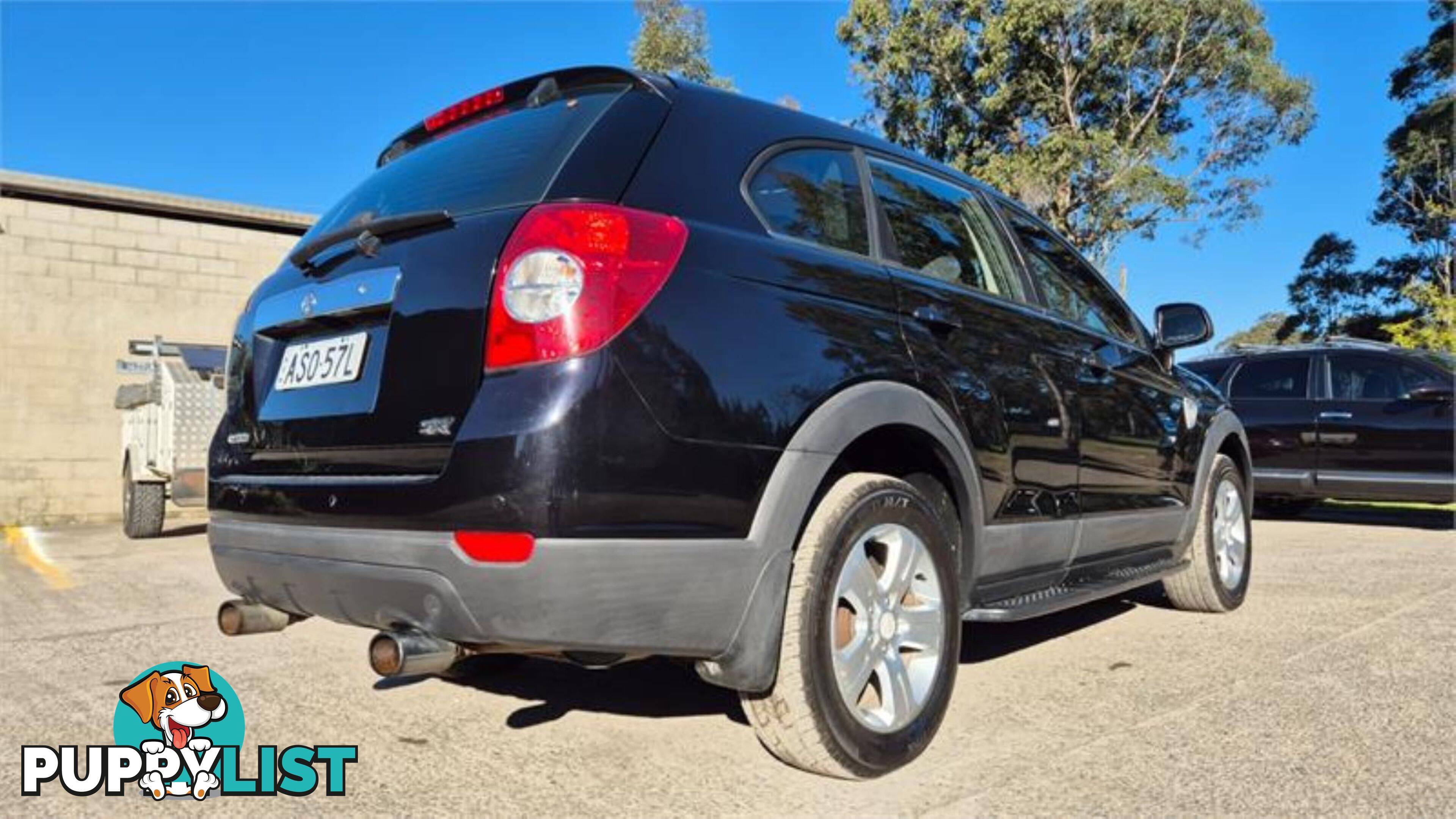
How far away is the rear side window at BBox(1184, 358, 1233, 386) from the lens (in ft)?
32.0

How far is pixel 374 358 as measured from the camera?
2238mm

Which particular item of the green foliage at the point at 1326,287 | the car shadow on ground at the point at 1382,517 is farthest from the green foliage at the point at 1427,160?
the car shadow on ground at the point at 1382,517

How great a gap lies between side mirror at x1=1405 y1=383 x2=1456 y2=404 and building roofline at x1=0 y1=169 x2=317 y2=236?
11206mm

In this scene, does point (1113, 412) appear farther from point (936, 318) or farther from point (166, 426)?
point (166, 426)

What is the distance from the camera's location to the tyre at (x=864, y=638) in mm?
2268

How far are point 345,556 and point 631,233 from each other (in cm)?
95

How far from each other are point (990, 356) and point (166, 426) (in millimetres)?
7565

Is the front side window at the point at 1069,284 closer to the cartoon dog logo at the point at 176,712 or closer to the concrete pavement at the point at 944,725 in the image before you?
the concrete pavement at the point at 944,725

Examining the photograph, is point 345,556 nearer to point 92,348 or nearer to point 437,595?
point 437,595

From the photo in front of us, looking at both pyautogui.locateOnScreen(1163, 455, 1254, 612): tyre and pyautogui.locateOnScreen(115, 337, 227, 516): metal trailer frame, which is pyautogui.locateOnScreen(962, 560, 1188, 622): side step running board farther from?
pyautogui.locateOnScreen(115, 337, 227, 516): metal trailer frame

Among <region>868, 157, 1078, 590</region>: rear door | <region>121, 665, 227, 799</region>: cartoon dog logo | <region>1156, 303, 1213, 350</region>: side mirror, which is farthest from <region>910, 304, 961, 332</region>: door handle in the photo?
<region>121, 665, 227, 799</region>: cartoon dog logo

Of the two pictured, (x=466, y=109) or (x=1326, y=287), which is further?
(x=1326, y=287)

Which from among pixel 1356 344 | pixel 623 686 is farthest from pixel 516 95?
pixel 1356 344

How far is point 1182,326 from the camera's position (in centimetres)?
441
